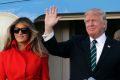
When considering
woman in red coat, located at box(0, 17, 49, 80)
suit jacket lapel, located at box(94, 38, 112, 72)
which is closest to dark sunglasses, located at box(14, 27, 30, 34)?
woman in red coat, located at box(0, 17, 49, 80)

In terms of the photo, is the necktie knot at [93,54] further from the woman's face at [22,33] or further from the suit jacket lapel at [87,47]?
the woman's face at [22,33]

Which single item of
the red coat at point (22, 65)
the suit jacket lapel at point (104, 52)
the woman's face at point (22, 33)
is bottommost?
the red coat at point (22, 65)

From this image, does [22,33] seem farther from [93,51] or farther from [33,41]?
[93,51]

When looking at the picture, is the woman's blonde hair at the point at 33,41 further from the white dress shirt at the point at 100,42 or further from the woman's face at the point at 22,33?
the white dress shirt at the point at 100,42

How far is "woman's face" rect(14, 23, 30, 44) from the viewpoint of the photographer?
393cm

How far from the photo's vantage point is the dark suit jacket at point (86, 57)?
3.52 m

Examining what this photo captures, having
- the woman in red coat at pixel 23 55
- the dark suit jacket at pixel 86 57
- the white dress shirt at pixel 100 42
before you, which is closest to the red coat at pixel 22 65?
the woman in red coat at pixel 23 55

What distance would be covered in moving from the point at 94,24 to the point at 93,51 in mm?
257

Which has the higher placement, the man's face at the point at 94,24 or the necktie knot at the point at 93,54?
the man's face at the point at 94,24

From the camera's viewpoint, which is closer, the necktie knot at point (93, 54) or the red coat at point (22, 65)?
the necktie knot at point (93, 54)

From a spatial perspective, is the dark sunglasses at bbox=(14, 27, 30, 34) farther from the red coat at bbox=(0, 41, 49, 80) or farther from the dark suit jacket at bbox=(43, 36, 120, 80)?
the dark suit jacket at bbox=(43, 36, 120, 80)

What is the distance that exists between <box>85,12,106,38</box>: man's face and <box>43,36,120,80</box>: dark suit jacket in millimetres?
158

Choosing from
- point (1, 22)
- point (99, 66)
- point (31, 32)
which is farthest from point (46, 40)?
point (1, 22)

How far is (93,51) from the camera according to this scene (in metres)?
3.57
